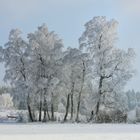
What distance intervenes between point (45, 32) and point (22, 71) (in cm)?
548

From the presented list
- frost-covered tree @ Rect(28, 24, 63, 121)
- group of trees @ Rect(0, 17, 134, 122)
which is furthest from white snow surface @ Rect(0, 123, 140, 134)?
frost-covered tree @ Rect(28, 24, 63, 121)

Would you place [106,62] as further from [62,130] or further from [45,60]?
[62,130]

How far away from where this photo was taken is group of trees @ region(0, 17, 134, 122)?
4538 cm

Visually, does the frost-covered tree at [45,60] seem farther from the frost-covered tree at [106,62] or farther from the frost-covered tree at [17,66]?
the frost-covered tree at [106,62]

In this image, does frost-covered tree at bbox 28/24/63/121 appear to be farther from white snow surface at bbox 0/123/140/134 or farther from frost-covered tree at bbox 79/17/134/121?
white snow surface at bbox 0/123/140/134

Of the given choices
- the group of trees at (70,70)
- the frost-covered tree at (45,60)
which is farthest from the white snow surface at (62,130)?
the frost-covered tree at (45,60)

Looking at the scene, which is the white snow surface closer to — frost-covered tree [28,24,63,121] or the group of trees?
the group of trees

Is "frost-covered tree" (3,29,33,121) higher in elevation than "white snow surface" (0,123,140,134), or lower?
higher

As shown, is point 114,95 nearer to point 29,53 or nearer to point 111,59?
point 111,59

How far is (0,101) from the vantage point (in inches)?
5664

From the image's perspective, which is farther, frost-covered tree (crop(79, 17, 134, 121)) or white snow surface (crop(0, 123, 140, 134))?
frost-covered tree (crop(79, 17, 134, 121))

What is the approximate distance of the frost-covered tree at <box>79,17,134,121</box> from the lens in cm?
4516

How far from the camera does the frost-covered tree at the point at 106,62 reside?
148 feet

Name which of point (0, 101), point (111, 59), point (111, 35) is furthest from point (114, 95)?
point (0, 101)
